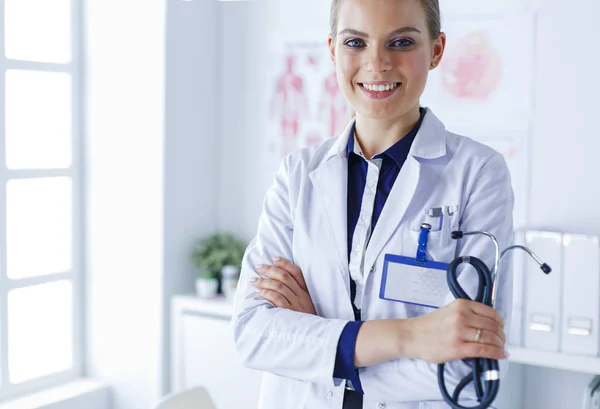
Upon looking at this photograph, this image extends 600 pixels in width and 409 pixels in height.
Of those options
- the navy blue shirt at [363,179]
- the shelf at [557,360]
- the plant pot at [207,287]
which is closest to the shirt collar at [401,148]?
the navy blue shirt at [363,179]

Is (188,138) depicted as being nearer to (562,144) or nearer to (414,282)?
(562,144)

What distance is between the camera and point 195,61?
3184mm

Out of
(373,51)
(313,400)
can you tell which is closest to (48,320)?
(313,400)

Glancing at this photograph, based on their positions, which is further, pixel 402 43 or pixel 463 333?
pixel 402 43

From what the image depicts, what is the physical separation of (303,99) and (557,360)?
146 centimetres

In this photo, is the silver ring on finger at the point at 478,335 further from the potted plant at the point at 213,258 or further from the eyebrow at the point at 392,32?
the potted plant at the point at 213,258

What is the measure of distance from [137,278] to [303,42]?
47.4 inches

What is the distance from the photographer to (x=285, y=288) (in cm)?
146

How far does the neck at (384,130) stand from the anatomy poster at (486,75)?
51.2 inches

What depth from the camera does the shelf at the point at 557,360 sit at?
2.28 meters

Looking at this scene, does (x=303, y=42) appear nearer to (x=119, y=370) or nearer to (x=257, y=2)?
(x=257, y=2)

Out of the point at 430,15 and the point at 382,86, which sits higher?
the point at 430,15

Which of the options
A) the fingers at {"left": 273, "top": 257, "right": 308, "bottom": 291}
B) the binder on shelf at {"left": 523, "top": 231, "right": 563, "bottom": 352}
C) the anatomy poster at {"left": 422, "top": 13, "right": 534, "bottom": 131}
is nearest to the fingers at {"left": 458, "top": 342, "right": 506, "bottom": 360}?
the fingers at {"left": 273, "top": 257, "right": 308, "bottom": 291}

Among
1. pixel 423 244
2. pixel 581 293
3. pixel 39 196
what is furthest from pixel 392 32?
pixel 39 196
